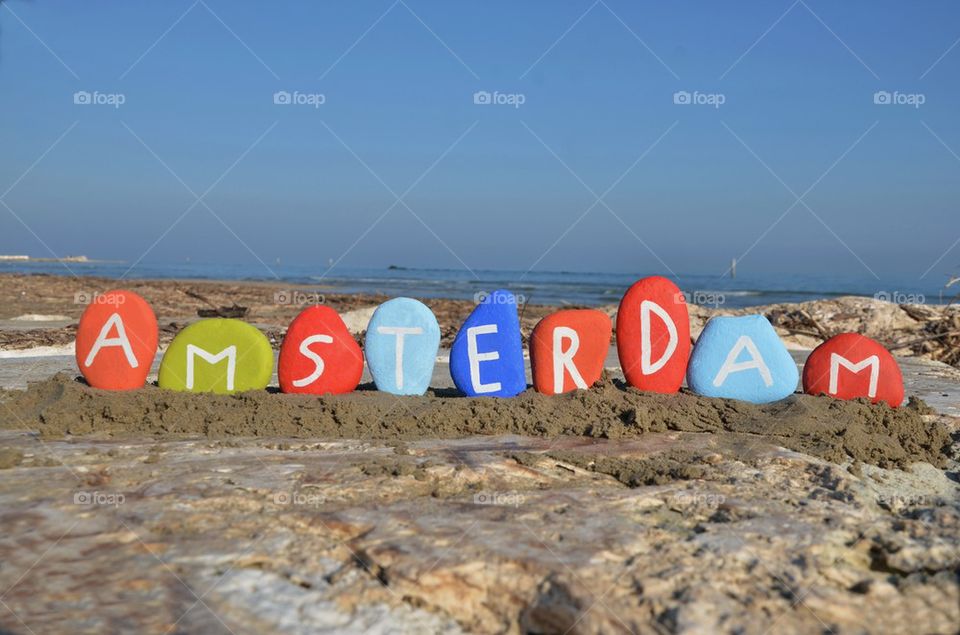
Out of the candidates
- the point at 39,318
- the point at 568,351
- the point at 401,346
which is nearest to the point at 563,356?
the point at 568,351

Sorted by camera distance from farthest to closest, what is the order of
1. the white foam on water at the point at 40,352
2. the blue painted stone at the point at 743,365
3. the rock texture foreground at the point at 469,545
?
the white foam on water at the point at 40,352 → the blue painted stone at the point at 743,365 → the rock texture foreground at the point at 469,545

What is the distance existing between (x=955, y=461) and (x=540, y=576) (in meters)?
2.90

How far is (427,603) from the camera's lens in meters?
2.33

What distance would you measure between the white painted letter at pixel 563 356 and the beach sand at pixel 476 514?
30 centimetres

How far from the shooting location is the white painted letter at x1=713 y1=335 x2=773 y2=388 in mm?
5359

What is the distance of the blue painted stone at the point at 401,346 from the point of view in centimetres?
552

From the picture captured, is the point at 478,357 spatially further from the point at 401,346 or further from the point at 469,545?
the point at 469,545

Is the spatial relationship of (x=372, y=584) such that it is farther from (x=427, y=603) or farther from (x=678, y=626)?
(x=678, y=626)

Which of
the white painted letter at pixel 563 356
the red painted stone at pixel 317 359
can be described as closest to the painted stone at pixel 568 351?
the white painted letter at pixel 563 356

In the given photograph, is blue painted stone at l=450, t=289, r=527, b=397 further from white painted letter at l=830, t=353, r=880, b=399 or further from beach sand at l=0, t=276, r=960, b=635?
white painted letter at l=830, t=353, r=880, b=399

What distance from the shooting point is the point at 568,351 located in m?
5.36

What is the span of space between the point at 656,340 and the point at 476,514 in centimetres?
281

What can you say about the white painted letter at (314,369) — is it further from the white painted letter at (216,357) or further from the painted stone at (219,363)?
the white painted letter at (216,357)

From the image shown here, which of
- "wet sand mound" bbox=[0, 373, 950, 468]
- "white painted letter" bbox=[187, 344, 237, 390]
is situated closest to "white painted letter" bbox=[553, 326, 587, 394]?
"wet sand mound" bbox=[0, 373, 950, 468]
